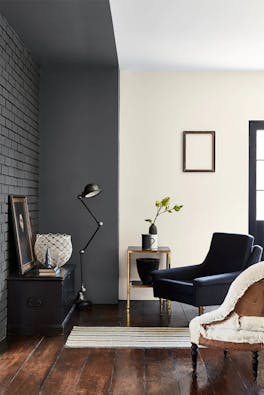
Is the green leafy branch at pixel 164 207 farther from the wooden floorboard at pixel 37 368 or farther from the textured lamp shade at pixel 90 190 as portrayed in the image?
the wooden floorboard at pixel 37 368

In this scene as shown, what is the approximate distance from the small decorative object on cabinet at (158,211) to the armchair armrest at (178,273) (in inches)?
15.7

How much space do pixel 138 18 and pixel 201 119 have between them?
2.03 metres

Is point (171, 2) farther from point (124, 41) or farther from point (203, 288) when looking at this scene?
point (203, 288)

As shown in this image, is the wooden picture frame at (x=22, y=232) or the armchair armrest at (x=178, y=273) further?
the armchair armrest at (x=178, y=273)

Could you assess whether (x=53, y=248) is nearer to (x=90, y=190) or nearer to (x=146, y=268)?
(x=90, y=190)

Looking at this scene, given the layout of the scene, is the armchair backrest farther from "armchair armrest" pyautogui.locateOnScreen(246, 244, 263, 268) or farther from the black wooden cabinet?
the black wooden cabinet

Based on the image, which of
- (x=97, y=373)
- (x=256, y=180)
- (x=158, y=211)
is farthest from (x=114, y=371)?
(x=256, y=180)

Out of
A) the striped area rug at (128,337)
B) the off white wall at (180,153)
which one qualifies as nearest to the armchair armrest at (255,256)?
the striped area rug at (128,337)

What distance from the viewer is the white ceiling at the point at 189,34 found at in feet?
15.0

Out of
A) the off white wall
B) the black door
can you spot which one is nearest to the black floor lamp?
the off white wall

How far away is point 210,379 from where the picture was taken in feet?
12.3

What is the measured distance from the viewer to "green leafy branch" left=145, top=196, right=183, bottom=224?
6.11 meters

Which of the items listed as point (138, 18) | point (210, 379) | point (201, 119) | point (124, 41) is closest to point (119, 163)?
point (201, 119)

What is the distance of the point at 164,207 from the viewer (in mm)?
6598
